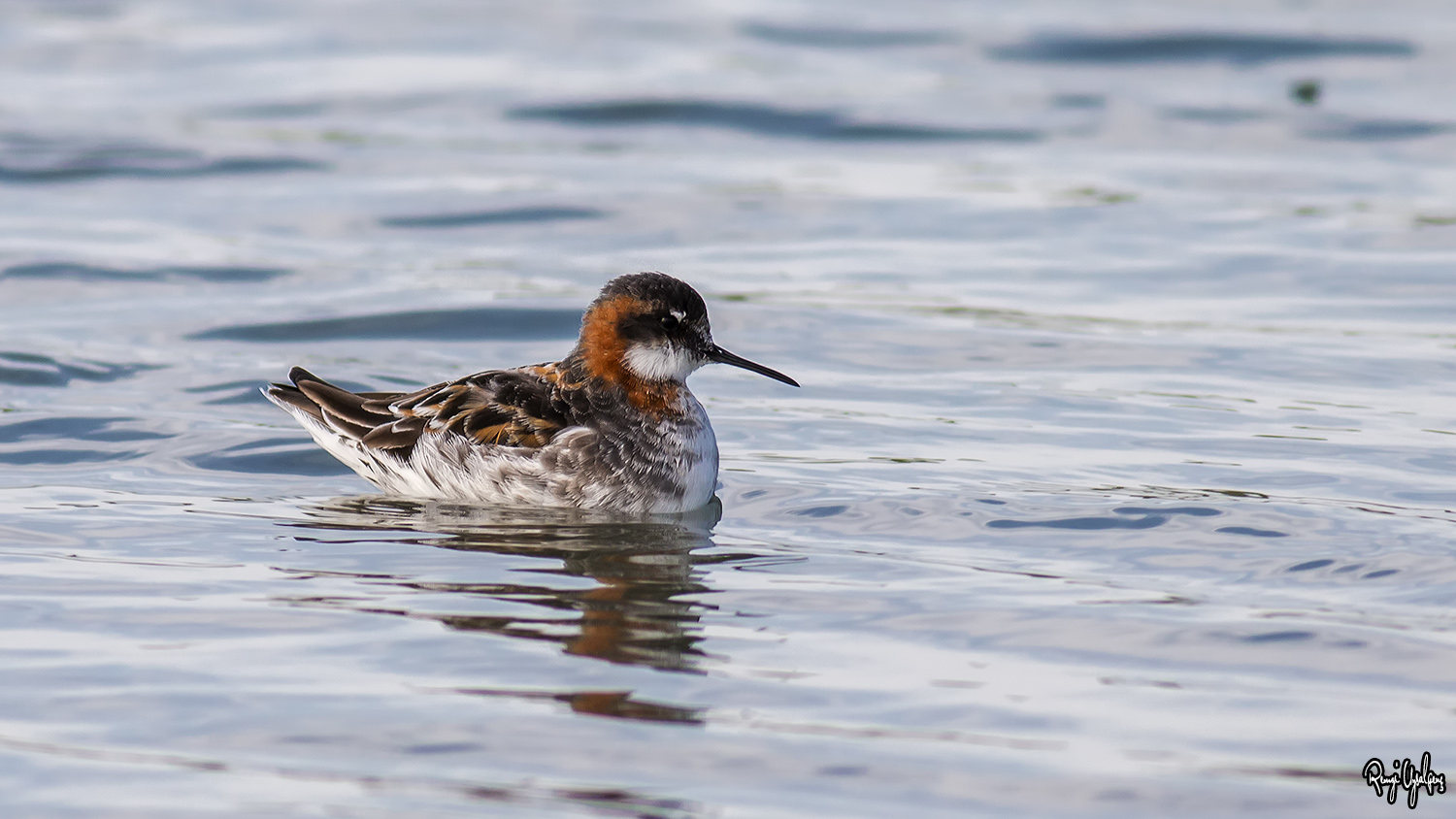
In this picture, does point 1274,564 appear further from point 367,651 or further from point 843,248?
point 843,248

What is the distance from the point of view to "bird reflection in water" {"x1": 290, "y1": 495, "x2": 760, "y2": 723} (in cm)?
743

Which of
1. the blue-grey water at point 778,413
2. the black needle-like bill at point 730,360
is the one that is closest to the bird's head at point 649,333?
the black needle-like bill at point 730,360

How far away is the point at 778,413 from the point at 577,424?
7.60 ft

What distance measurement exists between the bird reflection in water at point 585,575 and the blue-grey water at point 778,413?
33 millimetres

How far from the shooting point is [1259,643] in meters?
7.56

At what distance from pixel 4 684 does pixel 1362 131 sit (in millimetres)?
16750

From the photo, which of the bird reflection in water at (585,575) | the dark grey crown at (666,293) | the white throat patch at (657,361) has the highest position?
the dark grey crown at (666,293)

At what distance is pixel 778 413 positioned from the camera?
39.8ft

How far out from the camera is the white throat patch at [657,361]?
1025cm

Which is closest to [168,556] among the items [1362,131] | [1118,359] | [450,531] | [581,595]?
[450,531]

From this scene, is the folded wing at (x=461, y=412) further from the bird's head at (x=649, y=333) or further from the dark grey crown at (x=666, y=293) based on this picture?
the dark grey crown at (x=666, y=293)

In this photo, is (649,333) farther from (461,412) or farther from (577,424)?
(461,412)

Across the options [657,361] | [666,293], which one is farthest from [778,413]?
[666,293]

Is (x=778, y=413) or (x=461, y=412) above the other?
(x=461, y=412)
